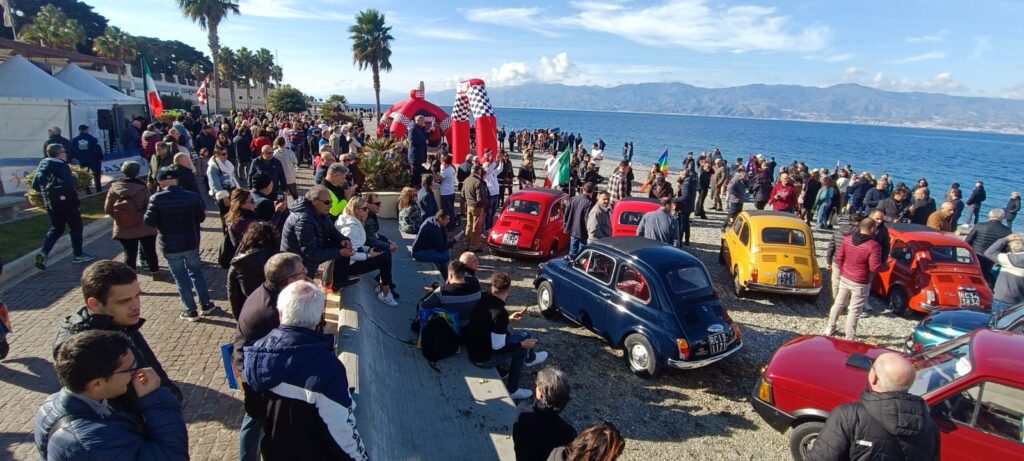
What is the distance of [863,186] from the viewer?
15.8m

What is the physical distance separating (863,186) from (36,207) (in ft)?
75.0

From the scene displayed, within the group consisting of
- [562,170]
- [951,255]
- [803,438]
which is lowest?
[803,438]

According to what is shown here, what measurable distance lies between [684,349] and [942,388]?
8.59 ft

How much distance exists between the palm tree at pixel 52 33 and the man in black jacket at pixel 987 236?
202ft

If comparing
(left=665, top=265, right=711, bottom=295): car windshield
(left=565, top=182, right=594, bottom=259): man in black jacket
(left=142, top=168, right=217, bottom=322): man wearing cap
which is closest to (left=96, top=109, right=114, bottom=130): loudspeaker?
(left=142, top=168, right=217, bottom=322): man wearing cap

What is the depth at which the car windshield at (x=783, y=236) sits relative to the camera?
1016cm

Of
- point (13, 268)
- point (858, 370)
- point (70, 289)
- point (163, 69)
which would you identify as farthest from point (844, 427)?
point (163, 69)

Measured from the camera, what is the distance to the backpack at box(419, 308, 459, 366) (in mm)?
5840

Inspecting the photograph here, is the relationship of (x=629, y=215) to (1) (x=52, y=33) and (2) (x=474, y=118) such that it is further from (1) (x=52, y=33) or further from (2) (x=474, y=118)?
(1) (x=52, y=33)

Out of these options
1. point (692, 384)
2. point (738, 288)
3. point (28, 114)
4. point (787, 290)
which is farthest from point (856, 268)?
point (28, 114)

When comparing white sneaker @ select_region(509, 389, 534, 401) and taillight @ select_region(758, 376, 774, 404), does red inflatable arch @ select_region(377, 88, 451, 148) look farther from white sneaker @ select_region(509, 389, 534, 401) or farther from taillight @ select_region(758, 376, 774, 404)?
taillight @ select_region(758, 376, 774, 404)

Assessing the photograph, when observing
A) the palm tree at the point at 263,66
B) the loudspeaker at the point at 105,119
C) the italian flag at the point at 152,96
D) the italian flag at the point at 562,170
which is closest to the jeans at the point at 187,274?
the italian flag at the point at 562,170

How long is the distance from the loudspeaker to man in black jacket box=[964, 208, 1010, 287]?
25.3 m

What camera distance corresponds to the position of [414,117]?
25.6 metres
